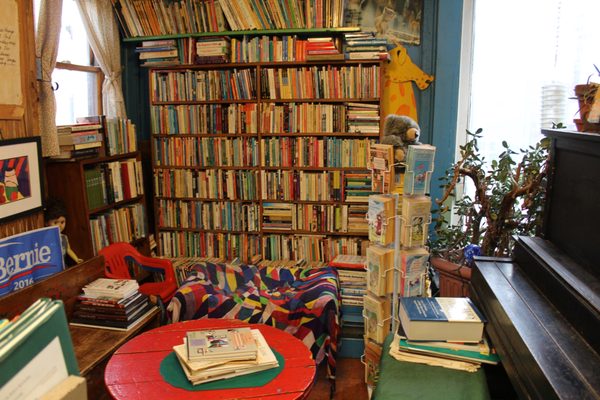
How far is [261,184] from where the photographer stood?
3.92 m

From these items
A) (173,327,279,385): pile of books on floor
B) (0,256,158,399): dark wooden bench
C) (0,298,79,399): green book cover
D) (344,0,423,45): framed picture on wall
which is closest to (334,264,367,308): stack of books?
(0,256,158,399): dark wooden bench

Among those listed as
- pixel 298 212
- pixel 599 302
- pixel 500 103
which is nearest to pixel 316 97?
pixel 298 212

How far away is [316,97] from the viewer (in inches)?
147

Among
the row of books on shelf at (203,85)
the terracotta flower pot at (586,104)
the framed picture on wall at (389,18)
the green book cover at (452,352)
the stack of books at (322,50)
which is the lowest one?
the green book cover at (452,352)

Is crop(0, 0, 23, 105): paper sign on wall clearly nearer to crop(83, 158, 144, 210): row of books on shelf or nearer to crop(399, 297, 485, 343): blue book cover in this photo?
crop(83, 158, 144, 210): row of books on shelf

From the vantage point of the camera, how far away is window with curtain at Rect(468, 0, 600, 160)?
2994mm

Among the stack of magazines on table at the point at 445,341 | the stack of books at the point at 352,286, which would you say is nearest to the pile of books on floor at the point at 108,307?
the stack of books at the point at 352,286

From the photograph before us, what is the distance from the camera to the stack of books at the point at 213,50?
3.73 metres

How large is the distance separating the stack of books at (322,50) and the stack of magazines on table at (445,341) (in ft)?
7.63

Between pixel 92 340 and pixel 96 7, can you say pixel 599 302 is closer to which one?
pixel 92 340

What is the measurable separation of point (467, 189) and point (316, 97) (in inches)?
55.0

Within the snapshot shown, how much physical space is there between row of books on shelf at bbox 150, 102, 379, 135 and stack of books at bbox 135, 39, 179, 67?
1.14 feet

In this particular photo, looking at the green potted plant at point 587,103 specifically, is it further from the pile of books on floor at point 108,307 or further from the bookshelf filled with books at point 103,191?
the bookshelf filled with books at point 103,191

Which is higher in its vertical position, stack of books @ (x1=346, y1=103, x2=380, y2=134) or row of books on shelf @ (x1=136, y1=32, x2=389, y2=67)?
row of books on shelf @ (x1=136, y1=32, x2=389, y2=67)
